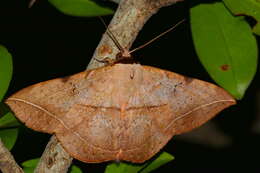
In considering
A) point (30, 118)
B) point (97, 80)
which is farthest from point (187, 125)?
point (30, 118)

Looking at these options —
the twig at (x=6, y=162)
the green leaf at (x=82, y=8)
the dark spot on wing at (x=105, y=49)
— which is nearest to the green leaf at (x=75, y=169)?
the twig at (x=6, y=162)

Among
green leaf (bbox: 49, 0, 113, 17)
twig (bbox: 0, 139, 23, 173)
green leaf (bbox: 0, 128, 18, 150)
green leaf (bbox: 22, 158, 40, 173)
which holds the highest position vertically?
green leaf (bbox: 49, 0, 113, 17)

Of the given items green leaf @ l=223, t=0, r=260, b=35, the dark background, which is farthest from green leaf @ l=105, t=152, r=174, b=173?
the dark background

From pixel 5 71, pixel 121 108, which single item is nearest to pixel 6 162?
pixel 5 71

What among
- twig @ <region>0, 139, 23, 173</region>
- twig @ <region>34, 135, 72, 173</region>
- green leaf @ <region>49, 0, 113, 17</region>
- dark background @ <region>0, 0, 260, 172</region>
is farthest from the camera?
dark background @ <region>0, 0, 260, 172</region>

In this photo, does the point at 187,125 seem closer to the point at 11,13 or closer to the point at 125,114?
the point at 125,114

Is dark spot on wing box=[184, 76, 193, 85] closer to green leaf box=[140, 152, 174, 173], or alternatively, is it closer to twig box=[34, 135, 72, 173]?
green leaf box=[140, 152, 174, 173]

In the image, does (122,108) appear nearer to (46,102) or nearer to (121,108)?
(121,108)
